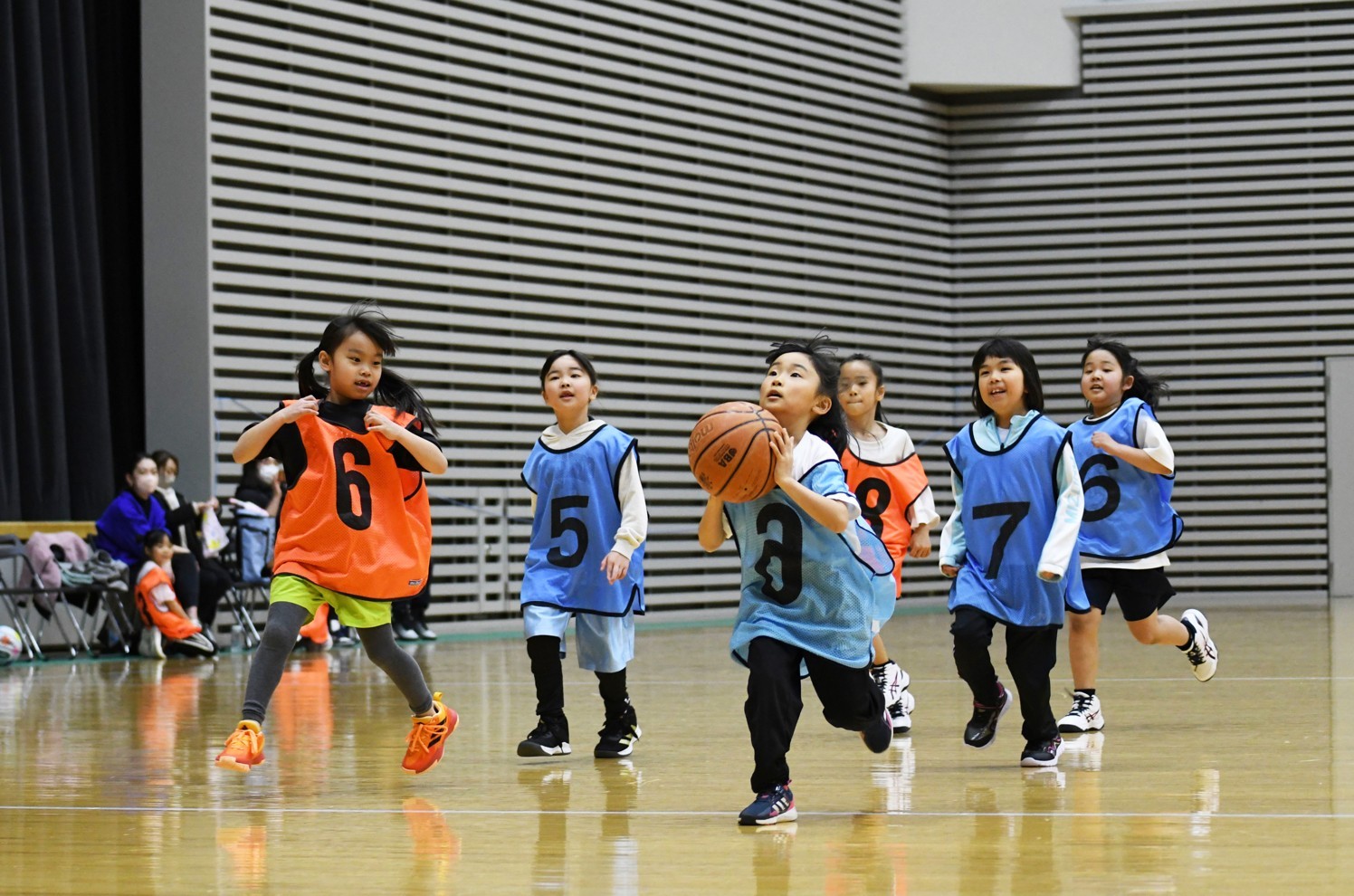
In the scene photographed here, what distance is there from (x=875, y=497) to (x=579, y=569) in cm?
153

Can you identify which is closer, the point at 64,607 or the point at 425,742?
the point at 425,742

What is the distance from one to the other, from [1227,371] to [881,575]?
15.3 meters

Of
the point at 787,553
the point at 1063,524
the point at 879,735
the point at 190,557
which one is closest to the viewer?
the point at 787,553

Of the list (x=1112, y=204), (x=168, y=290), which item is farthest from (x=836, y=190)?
(x=168, y=290)

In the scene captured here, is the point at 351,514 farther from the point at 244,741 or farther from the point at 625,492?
the point at 625,492

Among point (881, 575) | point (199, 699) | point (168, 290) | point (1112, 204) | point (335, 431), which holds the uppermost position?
point (1112, 204)

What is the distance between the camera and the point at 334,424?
555cm

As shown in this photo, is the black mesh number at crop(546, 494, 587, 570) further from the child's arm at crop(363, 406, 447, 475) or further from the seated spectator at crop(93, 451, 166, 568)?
the seated spectator at crop(93, 451, 166, 568)

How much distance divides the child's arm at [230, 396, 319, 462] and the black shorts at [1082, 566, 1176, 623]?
10.5ft

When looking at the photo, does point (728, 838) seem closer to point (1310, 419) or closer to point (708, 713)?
point (708, 713)

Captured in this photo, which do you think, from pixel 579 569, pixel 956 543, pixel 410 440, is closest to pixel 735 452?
pixel 410 440

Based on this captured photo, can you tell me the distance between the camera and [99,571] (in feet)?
38.5

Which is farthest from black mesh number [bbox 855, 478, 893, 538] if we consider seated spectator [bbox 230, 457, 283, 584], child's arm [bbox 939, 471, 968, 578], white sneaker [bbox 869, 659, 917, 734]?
seated spectator [bbox 230, 457, 283, 584]

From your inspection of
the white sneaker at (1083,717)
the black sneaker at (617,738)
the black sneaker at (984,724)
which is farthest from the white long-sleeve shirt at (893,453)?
A: the black sneaker at (617,738)
